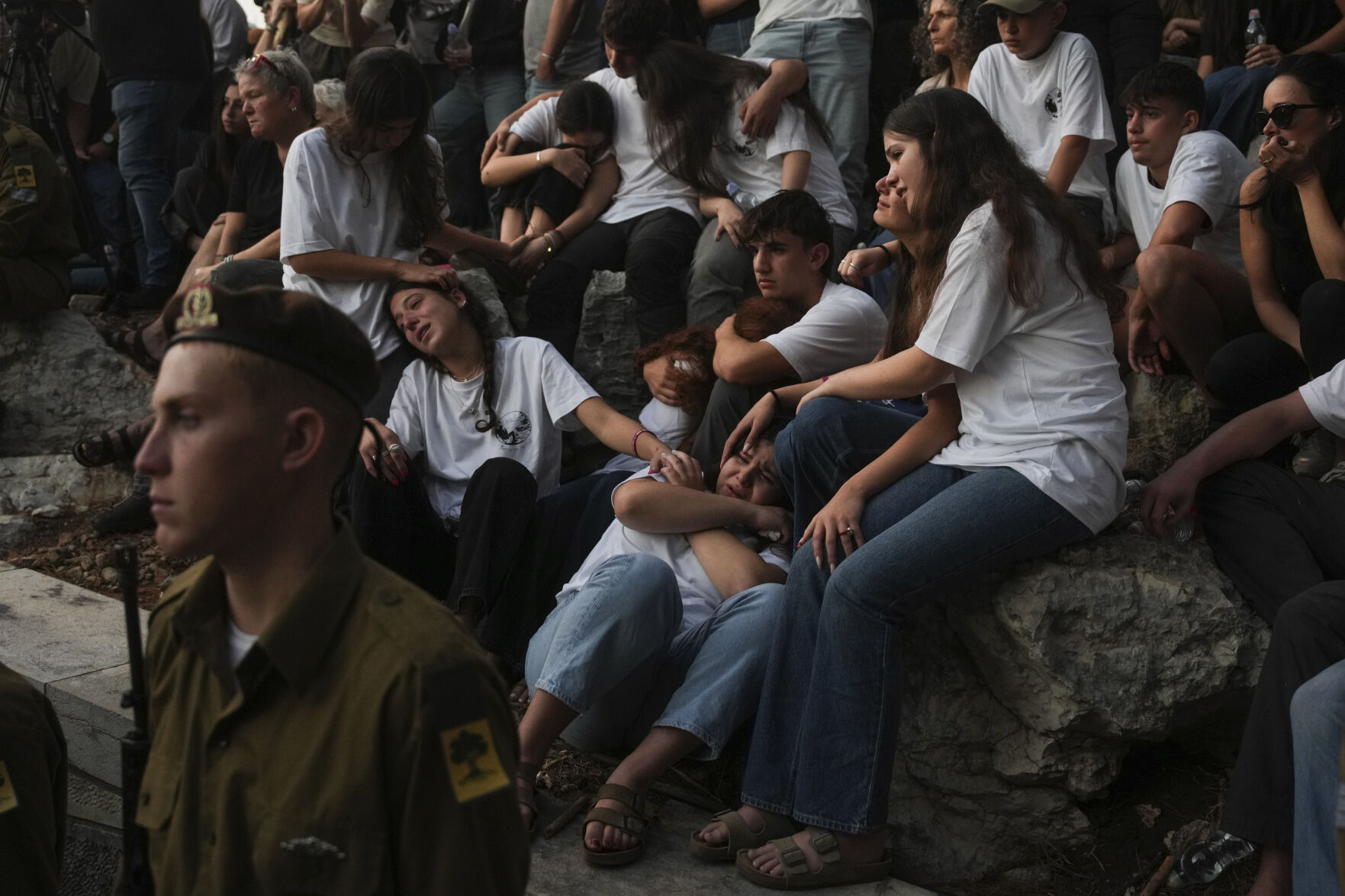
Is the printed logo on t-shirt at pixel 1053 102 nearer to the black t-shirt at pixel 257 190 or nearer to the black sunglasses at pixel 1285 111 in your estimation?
the black sunglasses at pixel 1285 111

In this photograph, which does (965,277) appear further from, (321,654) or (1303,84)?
(321,654)

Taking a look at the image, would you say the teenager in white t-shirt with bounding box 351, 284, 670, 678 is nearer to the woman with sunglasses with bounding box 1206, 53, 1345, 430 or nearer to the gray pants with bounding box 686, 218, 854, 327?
the gray pants with bounding box 686, 218, 854, 327

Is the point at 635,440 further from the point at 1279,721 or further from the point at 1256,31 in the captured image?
the point at 1256,31

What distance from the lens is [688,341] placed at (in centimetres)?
423

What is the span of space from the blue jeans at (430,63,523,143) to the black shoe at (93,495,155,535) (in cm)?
240

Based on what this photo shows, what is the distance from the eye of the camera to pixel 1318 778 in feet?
8.09

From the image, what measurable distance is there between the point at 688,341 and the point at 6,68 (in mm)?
4460

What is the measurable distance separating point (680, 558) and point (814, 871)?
3.29 feet

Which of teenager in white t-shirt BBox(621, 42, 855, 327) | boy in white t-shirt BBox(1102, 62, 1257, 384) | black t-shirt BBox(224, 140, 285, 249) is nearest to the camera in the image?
boy in white t-shirt BBox(1102, 62, 1257, 384)

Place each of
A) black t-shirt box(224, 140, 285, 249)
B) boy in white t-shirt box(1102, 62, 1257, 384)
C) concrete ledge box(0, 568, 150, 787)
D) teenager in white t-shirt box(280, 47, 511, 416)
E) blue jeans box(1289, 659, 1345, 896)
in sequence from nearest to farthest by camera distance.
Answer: blue jeans box(1289, 659, 1345, 896) → concrete ledge box(0, 568, 150, 787) → boy in white t-shirt box(1102, 62, 1257, 384) → teenager in white t-shirt box(280, 47, 511, 416) → black t-shirt box(224, 140, 285, 249)

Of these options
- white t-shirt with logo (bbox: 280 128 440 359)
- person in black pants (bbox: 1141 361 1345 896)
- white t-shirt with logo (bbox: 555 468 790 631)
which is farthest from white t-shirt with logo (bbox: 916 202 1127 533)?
white t-shirt with logo (bbox: 280 128 440 359)

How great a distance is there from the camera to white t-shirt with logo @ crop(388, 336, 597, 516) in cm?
416

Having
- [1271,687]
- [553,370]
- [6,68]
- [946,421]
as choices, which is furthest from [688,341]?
[6,68]

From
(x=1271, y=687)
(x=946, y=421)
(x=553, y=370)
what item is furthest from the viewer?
(x=553, y=370)
